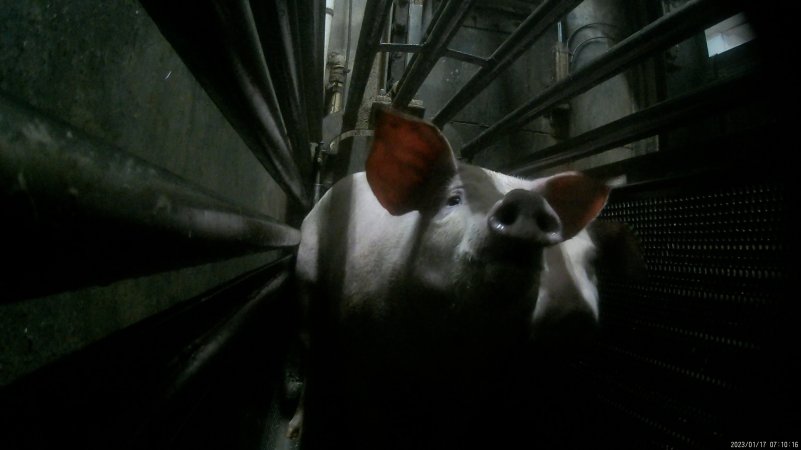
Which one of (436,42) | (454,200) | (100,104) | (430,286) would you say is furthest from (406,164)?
(100,104)

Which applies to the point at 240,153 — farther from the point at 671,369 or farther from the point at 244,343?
the point at 671,369

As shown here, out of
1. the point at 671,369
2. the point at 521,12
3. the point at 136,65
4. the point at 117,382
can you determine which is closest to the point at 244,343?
the point at 117,382

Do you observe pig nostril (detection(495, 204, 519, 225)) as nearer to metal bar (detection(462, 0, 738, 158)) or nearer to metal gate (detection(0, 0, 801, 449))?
metal gate (detection(0, 0, 801, 449))

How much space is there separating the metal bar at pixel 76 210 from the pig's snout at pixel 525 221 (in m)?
0.61

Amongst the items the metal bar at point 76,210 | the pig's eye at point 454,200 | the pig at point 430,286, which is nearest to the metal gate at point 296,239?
the metal bar at point 76,210

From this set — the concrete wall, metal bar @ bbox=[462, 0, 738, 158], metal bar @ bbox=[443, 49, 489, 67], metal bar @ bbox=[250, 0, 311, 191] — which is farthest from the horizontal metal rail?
the concrete wall

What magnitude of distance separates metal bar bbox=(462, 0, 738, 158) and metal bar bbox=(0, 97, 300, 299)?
122 centimetres

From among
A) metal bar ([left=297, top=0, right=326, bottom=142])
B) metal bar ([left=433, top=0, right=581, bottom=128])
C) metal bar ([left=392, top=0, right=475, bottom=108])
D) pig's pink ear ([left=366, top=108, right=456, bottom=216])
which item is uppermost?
metal bar ([left=392, top=0, right=475, bottom=108])

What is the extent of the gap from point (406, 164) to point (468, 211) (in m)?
0.27

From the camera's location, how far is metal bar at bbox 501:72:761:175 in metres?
1.01

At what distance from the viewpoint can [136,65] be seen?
3.30 feet

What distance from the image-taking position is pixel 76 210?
0.78 ft

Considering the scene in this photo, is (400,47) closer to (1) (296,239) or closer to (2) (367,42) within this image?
(2) (367,42)

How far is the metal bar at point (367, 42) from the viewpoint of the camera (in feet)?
4.01
